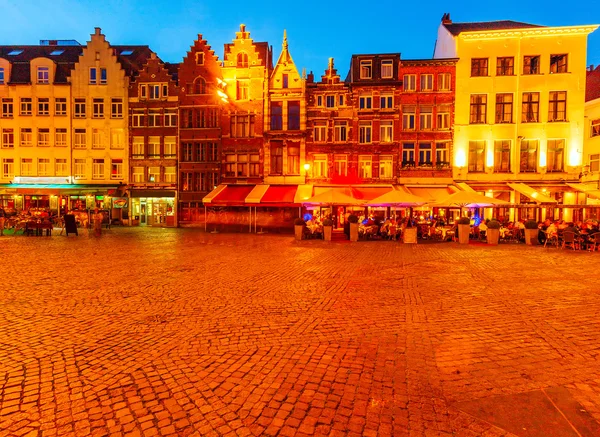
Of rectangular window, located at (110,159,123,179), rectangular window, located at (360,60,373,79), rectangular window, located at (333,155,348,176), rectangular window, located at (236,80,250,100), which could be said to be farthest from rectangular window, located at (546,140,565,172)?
rectangular window, located at (110,159,123,179)

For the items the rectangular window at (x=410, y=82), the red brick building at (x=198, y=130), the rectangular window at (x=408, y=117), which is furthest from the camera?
the red brick building at (x=198, y=130)

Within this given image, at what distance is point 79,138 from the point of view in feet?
110

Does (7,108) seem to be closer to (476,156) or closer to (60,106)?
(60,106)

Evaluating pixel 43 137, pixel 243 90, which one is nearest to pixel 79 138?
pixel 43 137

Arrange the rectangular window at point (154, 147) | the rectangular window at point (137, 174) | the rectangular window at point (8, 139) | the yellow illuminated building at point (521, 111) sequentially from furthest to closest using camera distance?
the rectangular window at point (8, 139) → the rectangular window at point (137, 174) → the rectangular window at point (154, 147) → the yellow illuminated building at point (521, 111)

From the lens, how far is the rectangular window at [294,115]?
2922 centimetres

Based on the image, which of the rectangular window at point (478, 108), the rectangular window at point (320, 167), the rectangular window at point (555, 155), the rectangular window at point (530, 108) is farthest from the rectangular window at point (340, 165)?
the rectangular window at point (555, 155)

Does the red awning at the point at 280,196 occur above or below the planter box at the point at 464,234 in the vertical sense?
above

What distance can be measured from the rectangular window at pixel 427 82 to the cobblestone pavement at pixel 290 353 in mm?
21283

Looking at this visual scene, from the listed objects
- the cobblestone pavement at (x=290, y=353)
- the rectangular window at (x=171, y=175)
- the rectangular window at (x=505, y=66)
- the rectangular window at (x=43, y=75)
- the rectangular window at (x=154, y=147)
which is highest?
the rectangular window at (x=43, y=75)

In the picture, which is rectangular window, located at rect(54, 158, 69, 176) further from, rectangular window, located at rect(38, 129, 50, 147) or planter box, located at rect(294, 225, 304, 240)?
planter box, located at rect(294, 225, 304, 240)

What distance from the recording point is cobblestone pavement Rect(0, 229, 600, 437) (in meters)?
3.31

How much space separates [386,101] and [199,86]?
1547 centimetres

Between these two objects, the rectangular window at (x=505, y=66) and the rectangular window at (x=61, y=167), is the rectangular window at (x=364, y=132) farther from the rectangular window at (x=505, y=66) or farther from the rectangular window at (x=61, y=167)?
the rectangular window at (x=61, y=167)
